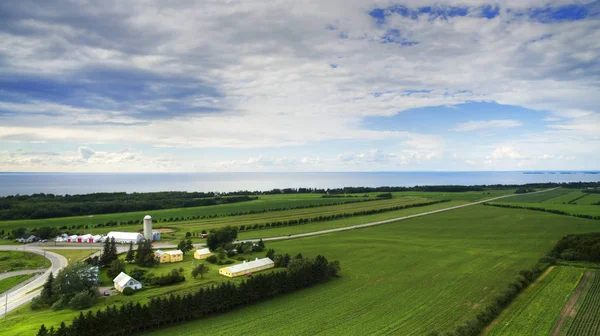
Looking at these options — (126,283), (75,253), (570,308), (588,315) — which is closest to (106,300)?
(126,283)

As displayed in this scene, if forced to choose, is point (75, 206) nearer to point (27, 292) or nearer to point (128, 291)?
point (27, 292)

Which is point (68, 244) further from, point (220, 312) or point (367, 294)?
point (367, 294)

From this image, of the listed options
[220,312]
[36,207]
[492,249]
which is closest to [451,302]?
[220,312]

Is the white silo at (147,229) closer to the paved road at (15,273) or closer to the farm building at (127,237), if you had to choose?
the farm building at (127,237)

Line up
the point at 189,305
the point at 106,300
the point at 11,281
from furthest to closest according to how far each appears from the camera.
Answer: the point at 11,281, the point at 106,300, the point at 189,305

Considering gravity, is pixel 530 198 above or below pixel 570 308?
above

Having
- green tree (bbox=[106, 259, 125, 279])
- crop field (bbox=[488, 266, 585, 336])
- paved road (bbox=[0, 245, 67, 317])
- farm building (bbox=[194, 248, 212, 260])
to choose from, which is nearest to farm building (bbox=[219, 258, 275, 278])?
farm building (bbox=[194, 248, 212, 260])

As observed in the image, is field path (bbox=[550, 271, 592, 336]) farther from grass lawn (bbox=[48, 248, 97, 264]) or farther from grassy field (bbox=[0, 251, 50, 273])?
grassy field (bbox=[0, 251, 50, 273])

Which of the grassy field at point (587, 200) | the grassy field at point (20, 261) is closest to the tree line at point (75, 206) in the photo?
the grassy field at point (20, 261)
